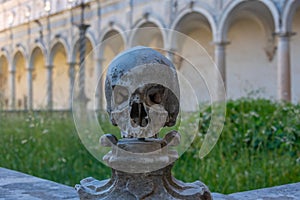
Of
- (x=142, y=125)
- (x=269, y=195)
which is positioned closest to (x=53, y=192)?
(x=142, y=125)

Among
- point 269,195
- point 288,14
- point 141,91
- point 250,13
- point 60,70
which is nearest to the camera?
point 141,91

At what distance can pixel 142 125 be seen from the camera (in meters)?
2.00

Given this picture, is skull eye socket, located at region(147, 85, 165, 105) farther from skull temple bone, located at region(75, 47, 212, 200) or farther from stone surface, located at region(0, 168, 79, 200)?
stone surface, located at region(0, 168, 79, 200)

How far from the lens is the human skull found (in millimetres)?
1954

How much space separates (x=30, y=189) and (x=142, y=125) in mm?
1468

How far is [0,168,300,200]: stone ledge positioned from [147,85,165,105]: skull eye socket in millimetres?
966

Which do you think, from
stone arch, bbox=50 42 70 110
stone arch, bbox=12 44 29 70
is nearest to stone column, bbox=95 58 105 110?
stone arch, bbox=50 42 70 110

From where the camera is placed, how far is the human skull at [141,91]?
1954mm

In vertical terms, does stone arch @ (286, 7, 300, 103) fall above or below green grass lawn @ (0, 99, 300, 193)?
above

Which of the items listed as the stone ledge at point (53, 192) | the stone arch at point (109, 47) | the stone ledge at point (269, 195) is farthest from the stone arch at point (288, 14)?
the stone ledge at point (269, 195)

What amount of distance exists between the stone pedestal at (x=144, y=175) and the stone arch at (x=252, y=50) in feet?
44.3

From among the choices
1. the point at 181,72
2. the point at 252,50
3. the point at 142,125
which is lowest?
the point at 142,125

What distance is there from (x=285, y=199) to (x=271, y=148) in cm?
310

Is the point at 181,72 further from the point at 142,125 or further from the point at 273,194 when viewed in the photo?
the point at 273,194
